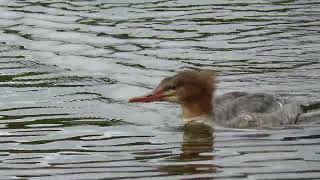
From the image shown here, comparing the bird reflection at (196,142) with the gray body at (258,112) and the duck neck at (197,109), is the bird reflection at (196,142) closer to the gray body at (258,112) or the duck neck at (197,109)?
the duck neck at (197,109)

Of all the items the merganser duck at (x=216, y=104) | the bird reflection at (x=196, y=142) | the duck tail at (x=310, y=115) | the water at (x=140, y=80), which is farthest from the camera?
the merganser duck at (x=216, y=104)

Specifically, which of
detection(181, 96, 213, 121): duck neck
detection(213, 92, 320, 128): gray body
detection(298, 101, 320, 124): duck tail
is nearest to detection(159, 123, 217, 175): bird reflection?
detection(181, 96, 213, 121): duck neck

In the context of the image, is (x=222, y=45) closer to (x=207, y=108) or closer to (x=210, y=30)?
(x=210, y=30)

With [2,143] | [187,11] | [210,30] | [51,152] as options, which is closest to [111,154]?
[51,152]

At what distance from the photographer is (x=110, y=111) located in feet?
42.3

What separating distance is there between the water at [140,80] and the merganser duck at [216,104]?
0.27 meters

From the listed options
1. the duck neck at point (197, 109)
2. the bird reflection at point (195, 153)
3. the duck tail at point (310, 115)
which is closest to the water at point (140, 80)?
the bird reflection at point (195, 153)

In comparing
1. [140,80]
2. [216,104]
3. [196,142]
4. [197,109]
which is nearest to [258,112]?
[216,104]

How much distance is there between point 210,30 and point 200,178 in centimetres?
838

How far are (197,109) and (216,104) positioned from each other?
0.80 ft

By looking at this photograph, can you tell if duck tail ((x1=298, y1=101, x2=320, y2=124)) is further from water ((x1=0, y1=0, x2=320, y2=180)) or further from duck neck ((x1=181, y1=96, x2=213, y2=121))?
duck neck ((x1=181, y1=96, x2=213, y2=121))

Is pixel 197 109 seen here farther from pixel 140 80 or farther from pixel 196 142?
pixel 140 80

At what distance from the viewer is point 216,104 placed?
12891mm

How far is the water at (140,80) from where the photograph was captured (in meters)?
10.0
